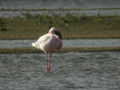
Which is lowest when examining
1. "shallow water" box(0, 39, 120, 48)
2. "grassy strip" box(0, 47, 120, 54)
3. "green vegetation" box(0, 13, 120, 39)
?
"green vegetation" box(0, 13, 120, 39)

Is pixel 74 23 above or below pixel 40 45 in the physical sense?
below

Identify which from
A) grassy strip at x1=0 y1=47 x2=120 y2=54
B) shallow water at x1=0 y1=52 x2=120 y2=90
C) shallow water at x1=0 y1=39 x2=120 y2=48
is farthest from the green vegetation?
shallow water at x1=0 y1=52 x2=120 y2=90

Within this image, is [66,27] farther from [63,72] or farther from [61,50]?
[63,72]

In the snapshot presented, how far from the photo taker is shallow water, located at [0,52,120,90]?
48.7 feet

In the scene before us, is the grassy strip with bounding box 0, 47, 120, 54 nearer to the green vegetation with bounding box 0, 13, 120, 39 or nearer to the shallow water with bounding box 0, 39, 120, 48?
the shallow water with bounding box 0, 39, 120, 48

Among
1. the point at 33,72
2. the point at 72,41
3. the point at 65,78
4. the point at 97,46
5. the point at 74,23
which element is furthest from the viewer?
the point at 74,23

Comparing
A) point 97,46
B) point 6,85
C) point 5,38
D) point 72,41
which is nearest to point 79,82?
point 6,85

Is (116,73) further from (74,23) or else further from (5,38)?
(74,23)

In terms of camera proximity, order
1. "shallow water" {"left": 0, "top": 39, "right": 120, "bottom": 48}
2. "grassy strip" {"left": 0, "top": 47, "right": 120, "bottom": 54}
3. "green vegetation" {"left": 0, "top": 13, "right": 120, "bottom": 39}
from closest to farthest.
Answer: "grassy strip" {"left": 0, "top": 47, "right": 120, "bottom": 54} → "shallow water" {"left": 0, "top": 39, "right": 120, "bottom": 48} → "green vegetation" {"left": 0, "top": 13, "right": 120, "bottom": 39}

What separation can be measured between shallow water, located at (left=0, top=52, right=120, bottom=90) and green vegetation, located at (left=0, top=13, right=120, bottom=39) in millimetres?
6335

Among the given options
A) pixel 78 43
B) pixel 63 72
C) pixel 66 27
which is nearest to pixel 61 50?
pixel 78 43

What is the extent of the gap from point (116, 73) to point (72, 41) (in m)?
8.85

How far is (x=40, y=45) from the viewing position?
708 inches

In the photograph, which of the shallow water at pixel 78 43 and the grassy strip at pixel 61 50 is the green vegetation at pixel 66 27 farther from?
the grassy strip at pixel 61 50
